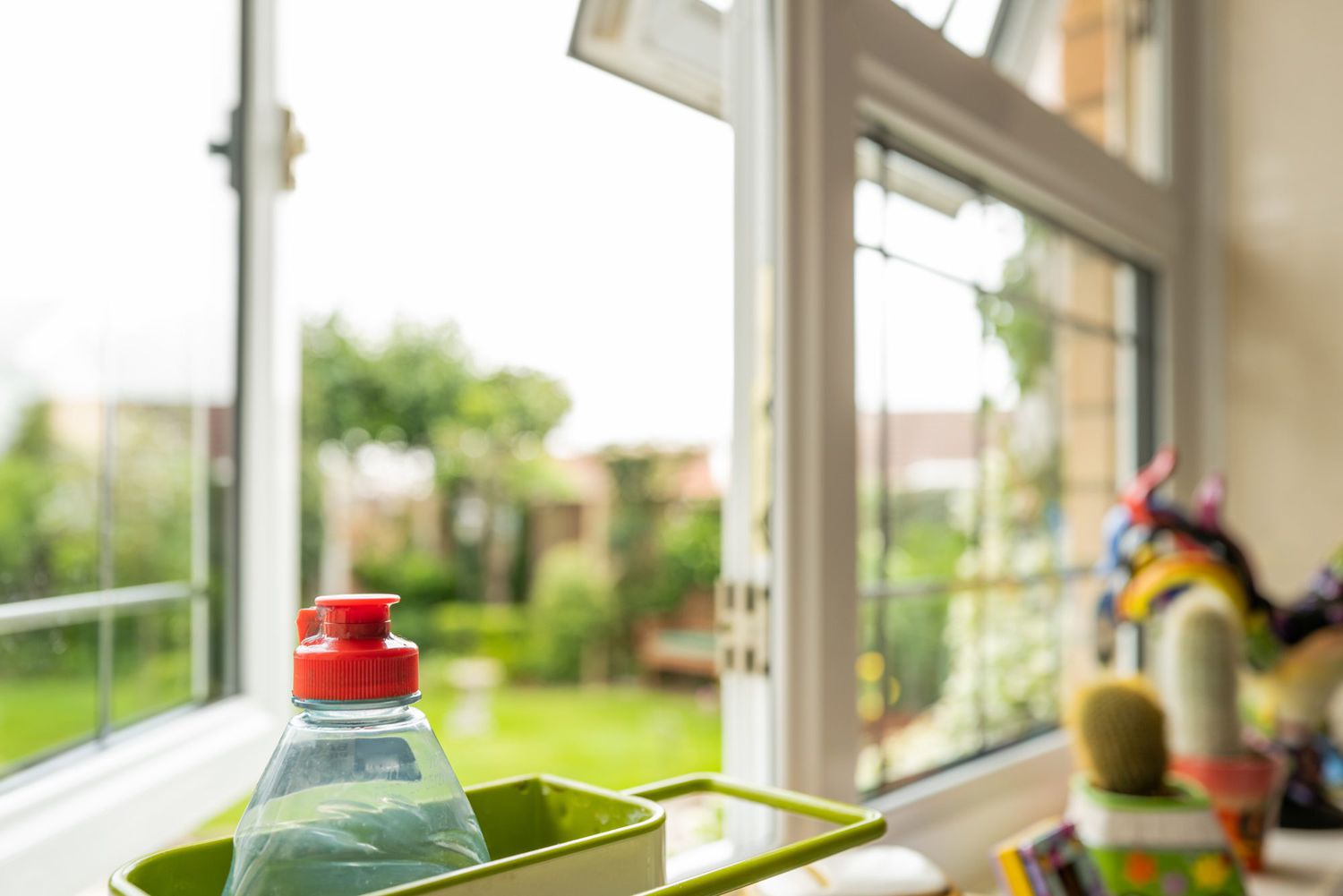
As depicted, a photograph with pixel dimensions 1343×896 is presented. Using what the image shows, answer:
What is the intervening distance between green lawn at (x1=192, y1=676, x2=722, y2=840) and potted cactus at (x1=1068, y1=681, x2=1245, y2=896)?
704 cm

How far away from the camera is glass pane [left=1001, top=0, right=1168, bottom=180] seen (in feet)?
5.82

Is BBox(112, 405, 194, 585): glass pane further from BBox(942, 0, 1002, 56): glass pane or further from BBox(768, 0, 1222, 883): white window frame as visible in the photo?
BBox(942, 0, 1002, 56): glass pane

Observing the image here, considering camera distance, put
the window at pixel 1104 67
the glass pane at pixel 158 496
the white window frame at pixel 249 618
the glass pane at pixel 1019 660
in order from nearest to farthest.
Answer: the white window frame at pixel 249 618 < the glass pane at pixel 158 496 < the glass pane at pixel 1019 660 < the window at pixel 1104 67

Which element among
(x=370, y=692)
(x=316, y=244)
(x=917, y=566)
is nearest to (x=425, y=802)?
(x=370, y=692)

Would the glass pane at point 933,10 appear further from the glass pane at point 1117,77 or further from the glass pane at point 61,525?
the glass pane at point 61,525

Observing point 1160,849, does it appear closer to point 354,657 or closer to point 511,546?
point 354,657

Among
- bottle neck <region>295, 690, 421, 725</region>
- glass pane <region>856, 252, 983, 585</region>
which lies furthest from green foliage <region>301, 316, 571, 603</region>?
bottle neck <region>295, 690, 421, 725</region>

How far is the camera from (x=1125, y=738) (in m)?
0.96

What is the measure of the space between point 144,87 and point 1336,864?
53.4 inches

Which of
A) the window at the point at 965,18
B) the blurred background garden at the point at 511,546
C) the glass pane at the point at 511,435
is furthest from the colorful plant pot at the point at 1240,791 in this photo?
the blurred background garden at the point at 511,546

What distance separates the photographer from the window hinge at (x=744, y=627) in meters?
0.96

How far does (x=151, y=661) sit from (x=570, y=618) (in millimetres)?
8675

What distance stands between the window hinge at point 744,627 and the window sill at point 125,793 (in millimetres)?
393

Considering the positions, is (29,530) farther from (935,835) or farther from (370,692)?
(935,835)
